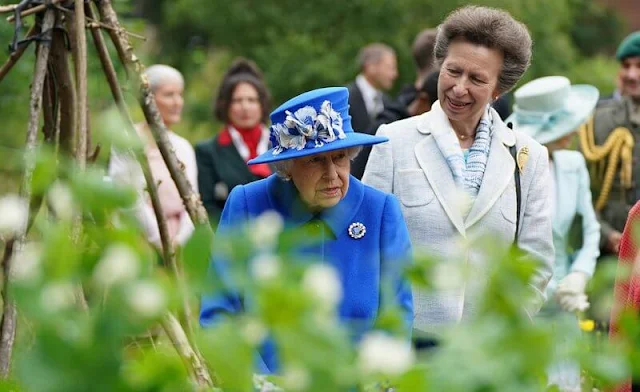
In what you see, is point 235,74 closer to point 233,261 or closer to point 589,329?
point 589,329

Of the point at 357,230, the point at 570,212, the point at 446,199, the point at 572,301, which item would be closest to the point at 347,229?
the point at 357,230

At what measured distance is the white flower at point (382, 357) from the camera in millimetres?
1646

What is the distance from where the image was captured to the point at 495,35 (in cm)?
471

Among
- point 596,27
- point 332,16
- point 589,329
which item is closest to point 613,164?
point 589,329

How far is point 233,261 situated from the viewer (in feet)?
5.70

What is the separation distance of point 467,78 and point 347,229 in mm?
804

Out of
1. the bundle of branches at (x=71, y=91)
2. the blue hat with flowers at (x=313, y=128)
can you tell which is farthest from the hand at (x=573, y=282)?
the blue hat with flowers at (x=313, y=128)

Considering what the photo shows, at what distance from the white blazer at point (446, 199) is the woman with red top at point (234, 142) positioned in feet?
11.9

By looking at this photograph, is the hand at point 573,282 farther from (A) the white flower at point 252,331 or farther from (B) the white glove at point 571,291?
(A) the white flower at point 252,331

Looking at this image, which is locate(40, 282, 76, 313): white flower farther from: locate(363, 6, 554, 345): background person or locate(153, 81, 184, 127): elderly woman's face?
locate(153, 81, 184, 127): elderly woman's face

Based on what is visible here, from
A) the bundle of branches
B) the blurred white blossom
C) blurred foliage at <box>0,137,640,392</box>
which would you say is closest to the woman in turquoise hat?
the bundle of branches

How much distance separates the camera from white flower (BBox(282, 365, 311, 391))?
1.67 metres

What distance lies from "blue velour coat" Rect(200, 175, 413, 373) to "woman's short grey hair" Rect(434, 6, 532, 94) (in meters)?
0.75

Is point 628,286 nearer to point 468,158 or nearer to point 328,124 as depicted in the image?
Result: point 468,158
